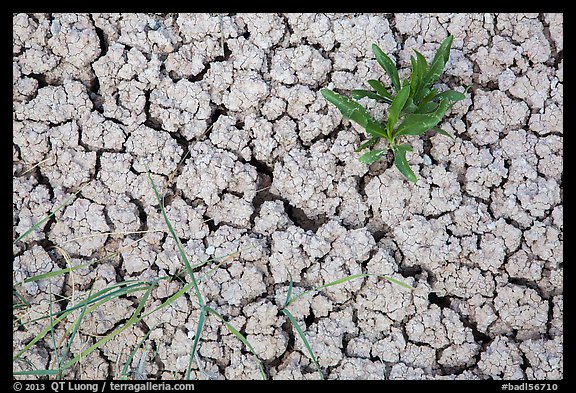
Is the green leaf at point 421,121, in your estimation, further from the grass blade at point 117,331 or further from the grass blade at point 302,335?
the grass blade at point 117,331

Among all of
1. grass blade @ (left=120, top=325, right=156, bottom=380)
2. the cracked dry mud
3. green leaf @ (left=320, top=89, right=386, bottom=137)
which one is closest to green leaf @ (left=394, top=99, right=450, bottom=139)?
green leaf @ (left=320, top=89, right=386, bottom=137)

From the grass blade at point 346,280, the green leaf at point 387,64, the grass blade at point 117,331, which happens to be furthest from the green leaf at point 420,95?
the grass blade at point 117,331

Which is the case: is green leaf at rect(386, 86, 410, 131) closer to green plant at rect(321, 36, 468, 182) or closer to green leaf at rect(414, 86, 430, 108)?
green plant at rect(321, 36, 468, 182)

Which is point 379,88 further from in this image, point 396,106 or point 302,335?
point 302,335

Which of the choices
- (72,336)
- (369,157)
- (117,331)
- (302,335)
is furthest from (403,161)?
(72,336)

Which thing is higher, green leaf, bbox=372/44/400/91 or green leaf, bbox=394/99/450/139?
green leaf, bbox=372/44/400/91

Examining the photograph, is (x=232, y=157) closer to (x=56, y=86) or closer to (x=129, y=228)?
(x=129, y=228)
